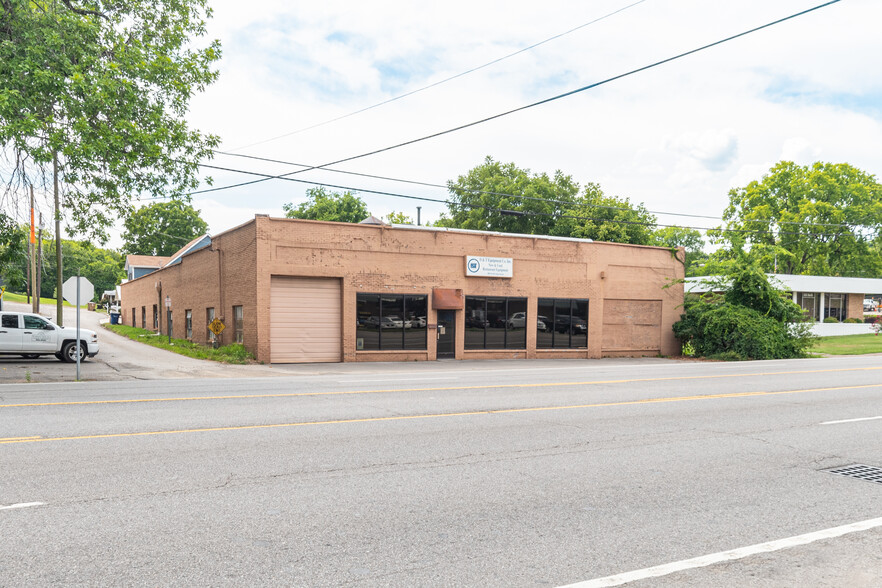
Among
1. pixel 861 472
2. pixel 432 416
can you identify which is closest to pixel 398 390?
pixel 432 416

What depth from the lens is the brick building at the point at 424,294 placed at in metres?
24.2

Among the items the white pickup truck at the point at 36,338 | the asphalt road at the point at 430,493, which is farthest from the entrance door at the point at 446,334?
the asphalt road at the point at 430,493

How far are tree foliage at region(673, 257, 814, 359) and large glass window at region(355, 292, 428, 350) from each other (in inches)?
543

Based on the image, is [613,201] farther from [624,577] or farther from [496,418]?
[624,577]

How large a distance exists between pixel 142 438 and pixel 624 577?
6.47 metres

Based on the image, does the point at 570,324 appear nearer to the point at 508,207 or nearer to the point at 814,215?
the point at 508,207

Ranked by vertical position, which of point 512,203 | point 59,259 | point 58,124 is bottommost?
point 59,259

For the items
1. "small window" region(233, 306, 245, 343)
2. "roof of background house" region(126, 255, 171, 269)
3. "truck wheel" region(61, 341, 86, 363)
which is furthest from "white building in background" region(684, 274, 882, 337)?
→ "roof of background house" region(126, 255, 171, 269)

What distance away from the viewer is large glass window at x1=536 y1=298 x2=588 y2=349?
29.1 m

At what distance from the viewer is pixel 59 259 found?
96.1ft

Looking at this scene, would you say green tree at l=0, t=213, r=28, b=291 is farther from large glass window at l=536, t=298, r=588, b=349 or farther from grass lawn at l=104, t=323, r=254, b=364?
large glass window at l=536, t=298, r=588, b=349

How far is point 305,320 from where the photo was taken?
968 inches

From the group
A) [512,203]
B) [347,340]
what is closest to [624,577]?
[347,340]

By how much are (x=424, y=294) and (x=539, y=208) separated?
3207 centimetres
